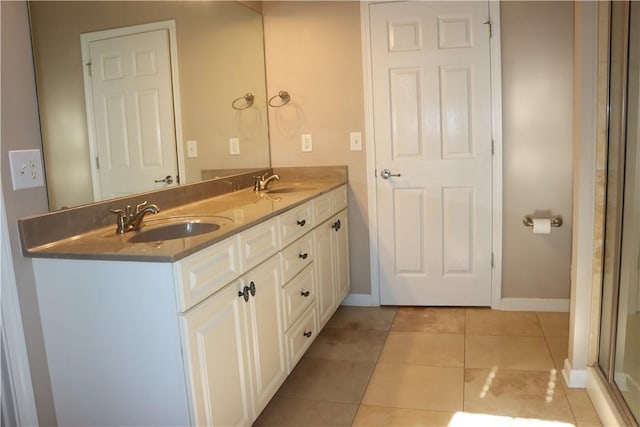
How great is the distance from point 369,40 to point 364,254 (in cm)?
136

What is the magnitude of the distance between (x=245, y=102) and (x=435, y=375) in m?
1.91

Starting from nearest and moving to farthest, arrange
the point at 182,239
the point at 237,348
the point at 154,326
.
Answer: the point at 154,326, the point at 182,239, the point at 237,348

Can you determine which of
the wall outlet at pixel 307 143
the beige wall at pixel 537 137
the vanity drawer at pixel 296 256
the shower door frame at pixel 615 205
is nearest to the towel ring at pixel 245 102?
the wall outlet at pixel 307 143

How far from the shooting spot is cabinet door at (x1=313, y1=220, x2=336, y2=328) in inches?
112

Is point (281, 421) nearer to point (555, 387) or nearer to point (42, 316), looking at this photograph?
point (42, 316)

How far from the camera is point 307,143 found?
3.51m

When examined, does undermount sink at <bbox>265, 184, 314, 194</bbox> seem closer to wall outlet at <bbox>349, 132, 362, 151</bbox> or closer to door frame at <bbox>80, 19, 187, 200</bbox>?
wall outlet at <bbox>349, 132, 362, 151</bbox>

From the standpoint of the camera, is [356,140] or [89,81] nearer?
[89,81]

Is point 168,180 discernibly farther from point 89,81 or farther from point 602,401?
point 602,401

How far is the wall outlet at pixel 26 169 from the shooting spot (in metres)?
1.61

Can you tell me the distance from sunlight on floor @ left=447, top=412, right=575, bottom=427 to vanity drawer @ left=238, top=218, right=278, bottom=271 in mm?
1005

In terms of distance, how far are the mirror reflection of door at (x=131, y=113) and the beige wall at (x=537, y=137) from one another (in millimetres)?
1948

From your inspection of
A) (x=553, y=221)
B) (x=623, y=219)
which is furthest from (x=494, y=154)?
(x=623, y=219)

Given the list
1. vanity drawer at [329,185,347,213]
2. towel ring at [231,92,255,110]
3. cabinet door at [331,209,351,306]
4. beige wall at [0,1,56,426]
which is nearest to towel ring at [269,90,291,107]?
towel ring at [231,92,255,110]
